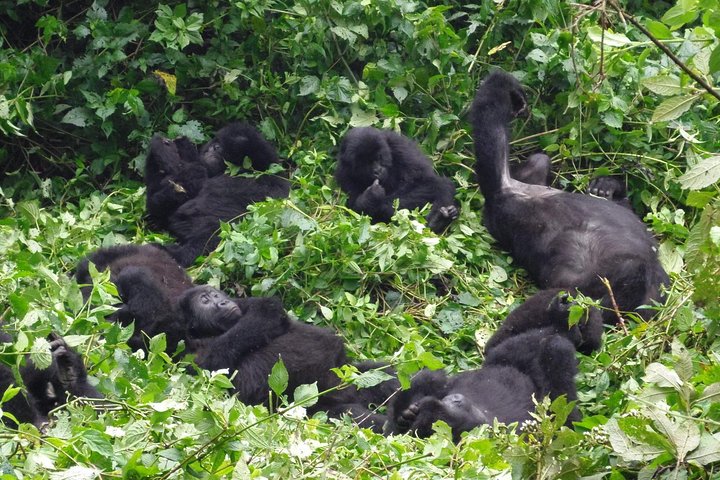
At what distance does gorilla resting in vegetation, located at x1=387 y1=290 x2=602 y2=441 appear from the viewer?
4762mm

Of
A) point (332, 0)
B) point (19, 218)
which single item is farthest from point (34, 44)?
point (332, 0)

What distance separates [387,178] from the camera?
6.77 meters

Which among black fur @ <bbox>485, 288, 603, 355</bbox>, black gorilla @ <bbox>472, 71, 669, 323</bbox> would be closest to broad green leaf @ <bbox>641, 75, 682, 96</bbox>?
black fur @ <bbox>485, 288, 603, 355</bbox>

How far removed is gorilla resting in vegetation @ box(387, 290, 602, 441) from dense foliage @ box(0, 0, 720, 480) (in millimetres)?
208

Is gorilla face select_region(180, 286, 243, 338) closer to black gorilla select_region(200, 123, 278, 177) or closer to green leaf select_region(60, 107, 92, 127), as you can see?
black gorilla select_region(200, 123, 278, 177)

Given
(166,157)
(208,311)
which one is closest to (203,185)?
(166,157)

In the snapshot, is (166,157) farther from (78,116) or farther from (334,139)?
(334,139)

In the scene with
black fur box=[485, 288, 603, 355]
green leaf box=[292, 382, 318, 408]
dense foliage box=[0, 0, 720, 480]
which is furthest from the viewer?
black fur box=[485, 288, 603, 355]

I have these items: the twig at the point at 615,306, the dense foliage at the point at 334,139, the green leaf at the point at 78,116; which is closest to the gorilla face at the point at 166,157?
the dense foliage at the point at 334,139

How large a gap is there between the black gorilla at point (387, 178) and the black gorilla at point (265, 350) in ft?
4.02

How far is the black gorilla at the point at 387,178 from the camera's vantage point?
21.7ft

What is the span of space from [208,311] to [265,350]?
39 centimetres

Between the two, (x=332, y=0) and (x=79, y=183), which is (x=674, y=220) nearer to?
(x=332, y=0)

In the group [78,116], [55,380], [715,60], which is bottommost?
[78,116]
